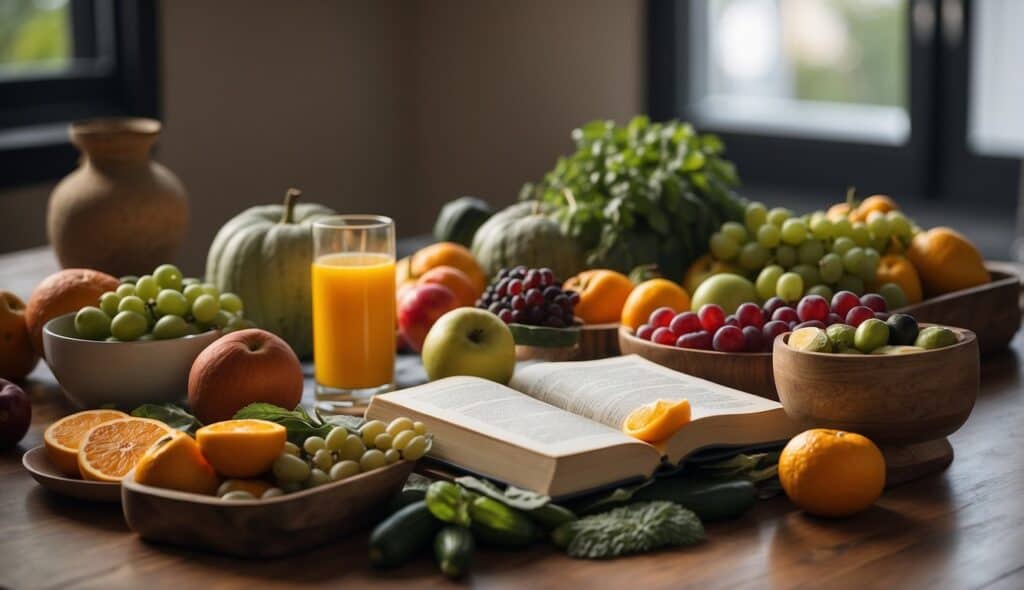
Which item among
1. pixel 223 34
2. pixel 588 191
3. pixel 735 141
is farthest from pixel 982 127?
pixel 223 34

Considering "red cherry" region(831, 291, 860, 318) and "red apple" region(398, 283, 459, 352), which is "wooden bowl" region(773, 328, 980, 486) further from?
"red apple" region(398, 283, 459, 352)

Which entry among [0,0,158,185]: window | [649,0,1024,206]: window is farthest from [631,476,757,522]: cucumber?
[0,0,158,185]: window

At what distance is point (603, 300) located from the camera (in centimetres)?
171

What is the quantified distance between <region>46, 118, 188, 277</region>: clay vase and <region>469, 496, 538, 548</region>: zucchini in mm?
1084

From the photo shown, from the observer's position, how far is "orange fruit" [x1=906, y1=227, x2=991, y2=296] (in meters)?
1.76

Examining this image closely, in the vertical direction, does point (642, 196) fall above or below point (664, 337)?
above

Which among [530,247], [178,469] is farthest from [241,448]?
[530,247]

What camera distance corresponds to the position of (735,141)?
3.91m

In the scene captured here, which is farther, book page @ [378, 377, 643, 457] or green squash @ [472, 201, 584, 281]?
green squash @ [472, 201, 584, 281]

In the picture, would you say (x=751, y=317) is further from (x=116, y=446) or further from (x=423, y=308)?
(x=116, y=446)

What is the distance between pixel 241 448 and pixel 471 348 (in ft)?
1.42

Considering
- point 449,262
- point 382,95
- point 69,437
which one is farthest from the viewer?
point 382,95

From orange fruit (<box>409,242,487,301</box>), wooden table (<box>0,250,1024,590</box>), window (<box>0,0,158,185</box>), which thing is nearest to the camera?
wooden table (<box>0,250,1024,590</box>)

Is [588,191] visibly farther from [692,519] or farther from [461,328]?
[692,519]
